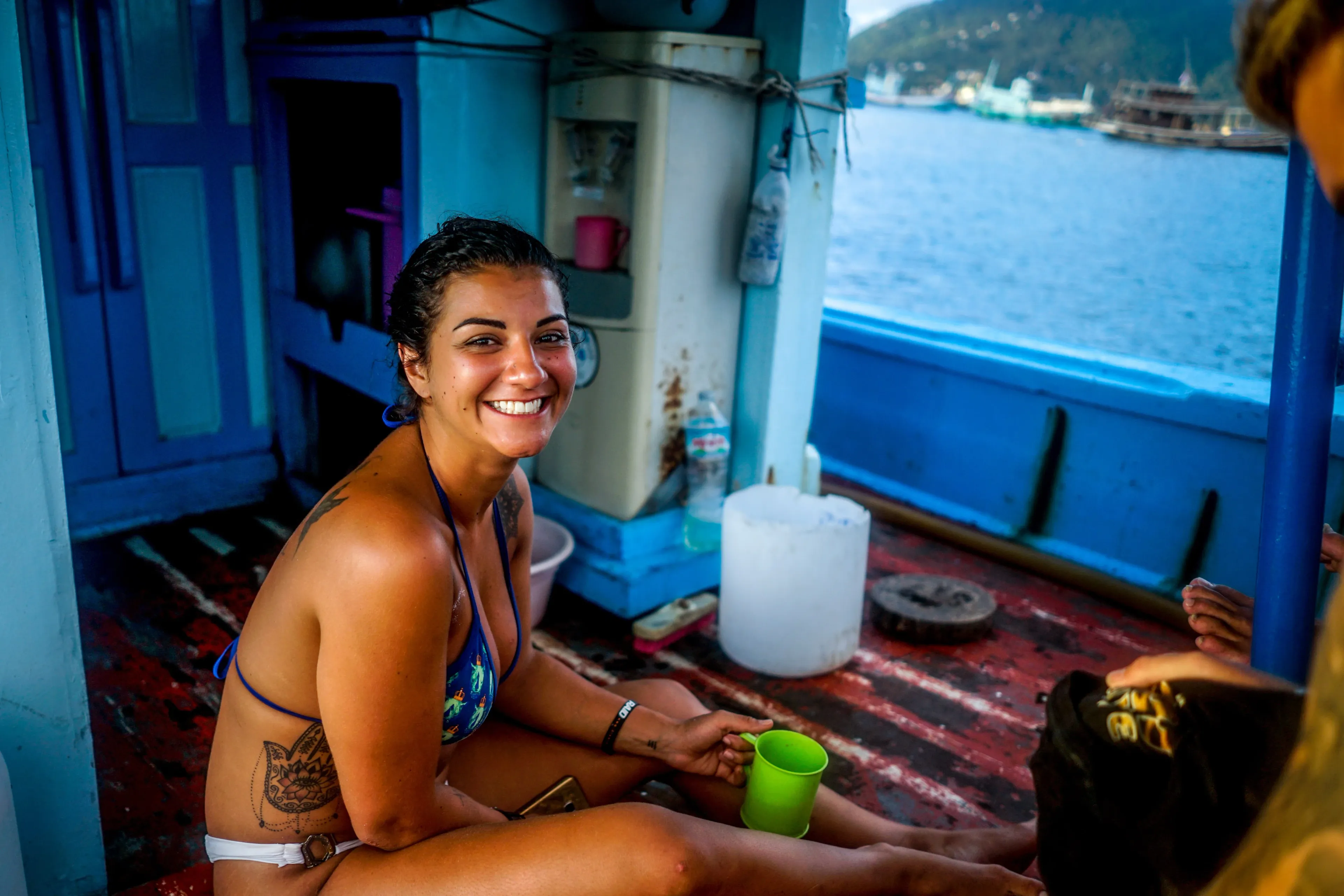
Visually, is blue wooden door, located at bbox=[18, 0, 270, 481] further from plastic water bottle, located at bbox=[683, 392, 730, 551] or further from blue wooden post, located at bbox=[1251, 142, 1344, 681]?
blue wooden post, located at bbox=[1251, 142, 1344, 681]

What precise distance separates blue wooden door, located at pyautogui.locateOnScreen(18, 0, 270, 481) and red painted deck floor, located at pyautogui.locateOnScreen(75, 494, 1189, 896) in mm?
439

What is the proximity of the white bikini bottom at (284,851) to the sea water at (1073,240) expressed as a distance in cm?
172

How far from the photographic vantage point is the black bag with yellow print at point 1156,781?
91 centimetres

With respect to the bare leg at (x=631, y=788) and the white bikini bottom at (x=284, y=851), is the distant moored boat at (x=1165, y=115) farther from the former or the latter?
the white bikini bottom at (x=284, y=851)

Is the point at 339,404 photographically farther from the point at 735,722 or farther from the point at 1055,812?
the point at 1055,812

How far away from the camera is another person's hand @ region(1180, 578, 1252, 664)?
1.47 m

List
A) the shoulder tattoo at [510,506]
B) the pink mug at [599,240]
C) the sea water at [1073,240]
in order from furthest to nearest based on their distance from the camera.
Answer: the sea water at [1073,240]
the pink mug at [599,240]
the shoulder tattoo at [510,506]

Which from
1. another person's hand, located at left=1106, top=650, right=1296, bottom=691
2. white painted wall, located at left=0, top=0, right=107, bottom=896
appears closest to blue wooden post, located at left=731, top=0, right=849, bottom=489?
white painted wall, located at left=0, top=0, right=107, bottom=896

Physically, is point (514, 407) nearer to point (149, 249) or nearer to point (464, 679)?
point (464, 679)

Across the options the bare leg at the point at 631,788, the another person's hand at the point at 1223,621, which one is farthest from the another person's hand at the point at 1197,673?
the bare leg at the point at 631,788

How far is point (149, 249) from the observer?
3.69m

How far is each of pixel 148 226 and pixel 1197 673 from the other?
3.83m

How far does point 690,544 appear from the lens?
3508mm

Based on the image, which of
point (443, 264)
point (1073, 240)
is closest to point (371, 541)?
point (443, 264)
